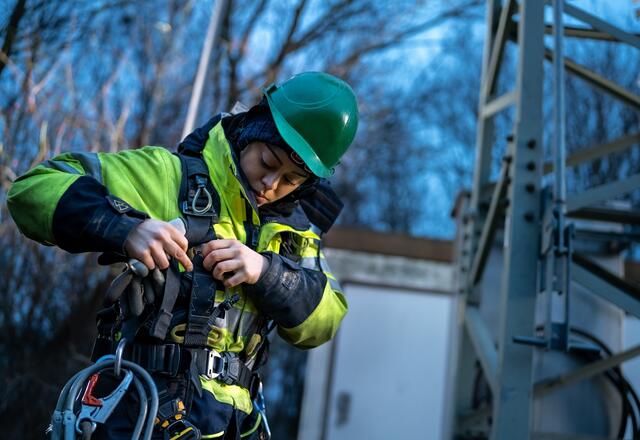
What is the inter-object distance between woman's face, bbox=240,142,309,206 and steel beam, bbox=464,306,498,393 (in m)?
2.03

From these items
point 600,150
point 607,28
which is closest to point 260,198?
point 607,28

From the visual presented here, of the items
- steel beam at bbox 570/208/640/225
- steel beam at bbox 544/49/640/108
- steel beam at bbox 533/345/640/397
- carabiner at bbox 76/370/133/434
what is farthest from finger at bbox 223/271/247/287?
steel beam at bbox 544/49/640/108

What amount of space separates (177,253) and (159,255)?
48mm

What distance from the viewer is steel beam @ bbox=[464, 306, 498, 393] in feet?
12.9

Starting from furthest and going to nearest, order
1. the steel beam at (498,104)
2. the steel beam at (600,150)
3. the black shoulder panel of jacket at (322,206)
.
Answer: the steel beam at (600,150)
the steel beam at (498,104)
the black shoulder panel of jacket at (322,206)

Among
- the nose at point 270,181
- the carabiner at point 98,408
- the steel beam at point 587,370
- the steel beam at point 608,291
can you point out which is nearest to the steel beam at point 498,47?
the steel beam at point 608,291

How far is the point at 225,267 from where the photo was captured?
2.01 metres

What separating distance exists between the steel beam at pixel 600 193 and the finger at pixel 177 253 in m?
2.44

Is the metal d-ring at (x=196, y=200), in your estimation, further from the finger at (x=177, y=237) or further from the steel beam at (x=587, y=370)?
the steel beam at (x=587, y=370)

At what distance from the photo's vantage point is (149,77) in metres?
9.27

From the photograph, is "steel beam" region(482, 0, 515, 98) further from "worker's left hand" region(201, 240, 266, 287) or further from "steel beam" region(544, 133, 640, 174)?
"worker's left hand" region(201, 240, 266, 287)

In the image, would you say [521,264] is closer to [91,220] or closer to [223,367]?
[223,367]

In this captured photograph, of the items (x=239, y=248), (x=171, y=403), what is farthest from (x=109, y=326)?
(x=239, y=248)

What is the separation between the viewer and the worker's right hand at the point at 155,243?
74.0 inches
